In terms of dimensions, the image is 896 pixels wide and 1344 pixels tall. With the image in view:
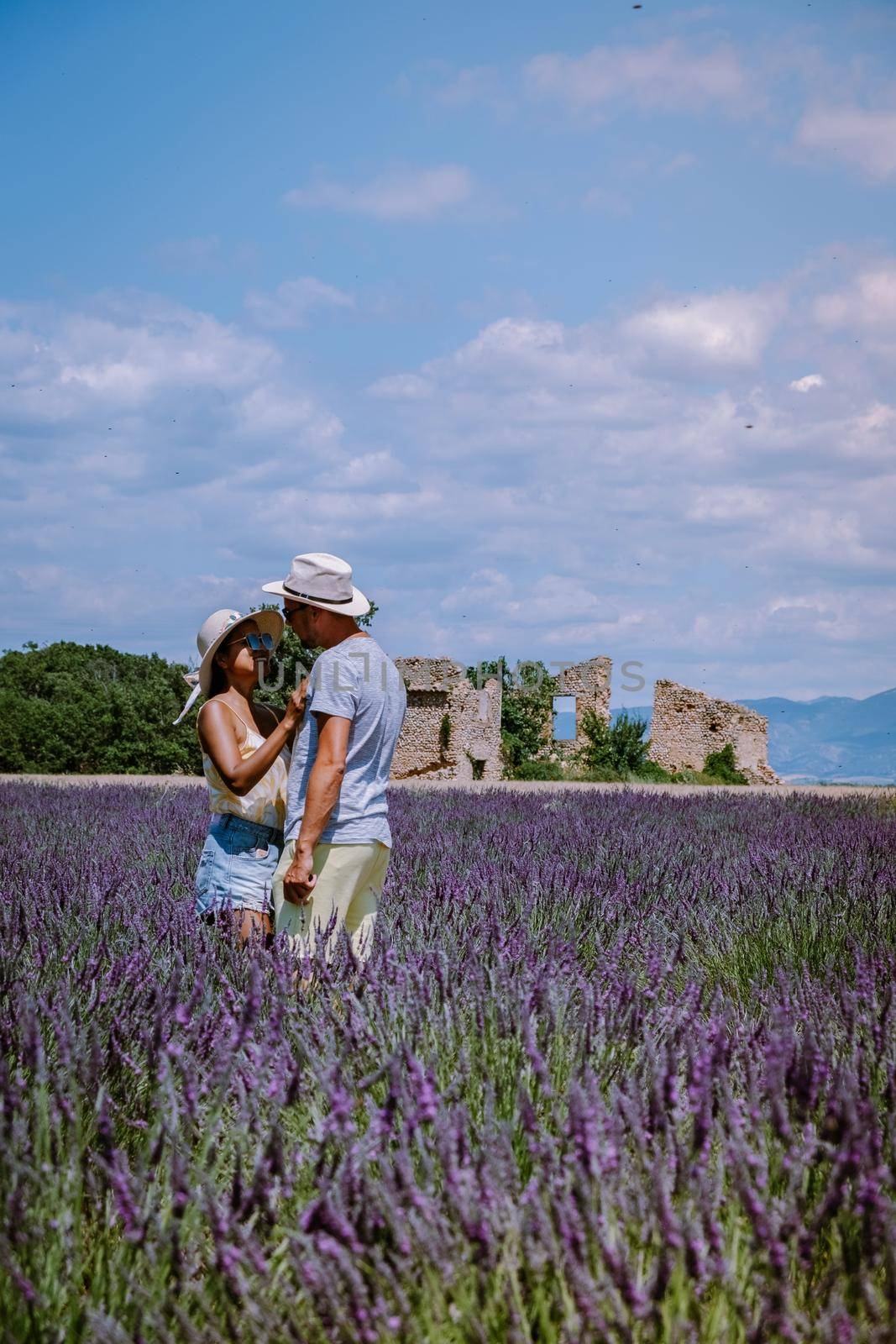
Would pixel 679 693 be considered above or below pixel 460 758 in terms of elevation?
above

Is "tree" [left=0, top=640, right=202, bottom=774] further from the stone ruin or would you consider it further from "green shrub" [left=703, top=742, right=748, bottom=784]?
"green shrub" [left=703, top=742, right=748, bottom=784]

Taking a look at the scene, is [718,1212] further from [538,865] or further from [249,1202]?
[538,865]

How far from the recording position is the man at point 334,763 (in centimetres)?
294

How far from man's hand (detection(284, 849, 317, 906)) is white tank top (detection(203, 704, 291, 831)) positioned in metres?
0.30

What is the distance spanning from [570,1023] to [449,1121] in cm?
66

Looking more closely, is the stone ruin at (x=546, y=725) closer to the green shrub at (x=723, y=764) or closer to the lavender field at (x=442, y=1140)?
the green shrub at (x=723, y=764)

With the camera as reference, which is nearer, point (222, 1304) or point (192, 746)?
point (222, 1304)

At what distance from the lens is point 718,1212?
175cm

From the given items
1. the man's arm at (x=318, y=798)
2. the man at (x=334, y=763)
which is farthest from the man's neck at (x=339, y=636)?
the man's arm at (x=318, y=798)

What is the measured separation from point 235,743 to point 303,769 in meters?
0.23

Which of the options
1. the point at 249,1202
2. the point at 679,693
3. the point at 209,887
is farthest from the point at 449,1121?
the point at 679,693

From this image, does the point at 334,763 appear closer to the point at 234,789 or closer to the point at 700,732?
the point at 234,789

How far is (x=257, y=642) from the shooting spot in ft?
10.8

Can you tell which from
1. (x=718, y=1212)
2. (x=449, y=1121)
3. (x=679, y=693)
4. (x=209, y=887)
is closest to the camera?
(x=449, y=1121)
